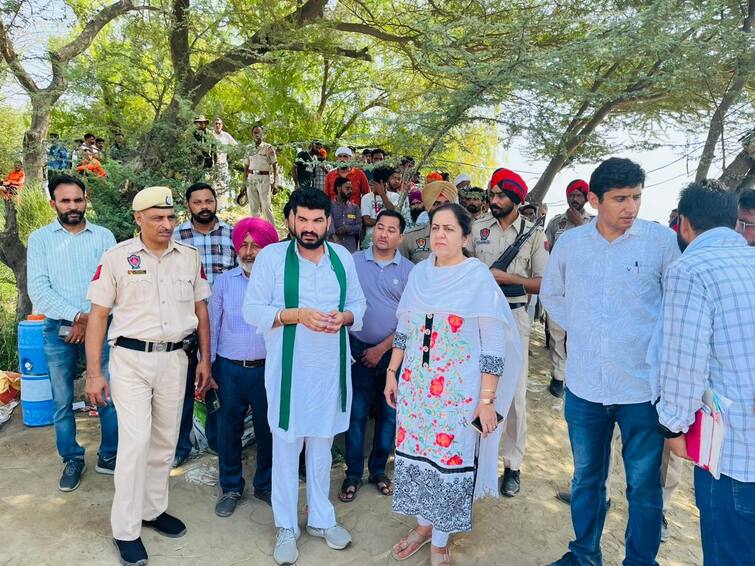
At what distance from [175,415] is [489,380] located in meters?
1.86

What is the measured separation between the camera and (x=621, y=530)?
3.53m

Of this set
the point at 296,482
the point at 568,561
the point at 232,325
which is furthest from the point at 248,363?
the point at 568,561

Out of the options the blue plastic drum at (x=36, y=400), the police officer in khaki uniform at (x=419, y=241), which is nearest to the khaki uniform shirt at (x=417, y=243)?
the police officer in khaki uniform at (x=419, y=241)

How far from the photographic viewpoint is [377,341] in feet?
12.6

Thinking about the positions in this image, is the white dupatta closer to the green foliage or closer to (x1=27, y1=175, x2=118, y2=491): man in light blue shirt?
(x1=27, y1=175, x2=118, y2=491): man in light blue shirt

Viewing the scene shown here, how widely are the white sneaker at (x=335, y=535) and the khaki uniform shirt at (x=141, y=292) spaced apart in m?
1.42

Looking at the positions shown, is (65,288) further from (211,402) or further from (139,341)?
(211,402)

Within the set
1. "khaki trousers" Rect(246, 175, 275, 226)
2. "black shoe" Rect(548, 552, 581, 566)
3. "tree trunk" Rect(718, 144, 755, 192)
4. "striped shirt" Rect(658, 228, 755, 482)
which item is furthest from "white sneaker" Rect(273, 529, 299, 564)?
"khaki trousers" Rect(246, 175, 275, 226)

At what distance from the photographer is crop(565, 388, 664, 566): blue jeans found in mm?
2557

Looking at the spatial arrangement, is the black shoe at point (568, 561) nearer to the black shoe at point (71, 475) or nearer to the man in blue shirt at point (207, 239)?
the man in blue shirt at point (207, 239)

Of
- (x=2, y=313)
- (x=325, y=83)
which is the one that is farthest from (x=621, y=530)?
(x=325, y=83)

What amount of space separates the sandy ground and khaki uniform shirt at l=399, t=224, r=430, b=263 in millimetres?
1844

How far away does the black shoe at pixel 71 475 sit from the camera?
12.0ft

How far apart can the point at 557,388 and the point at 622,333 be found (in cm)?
329
